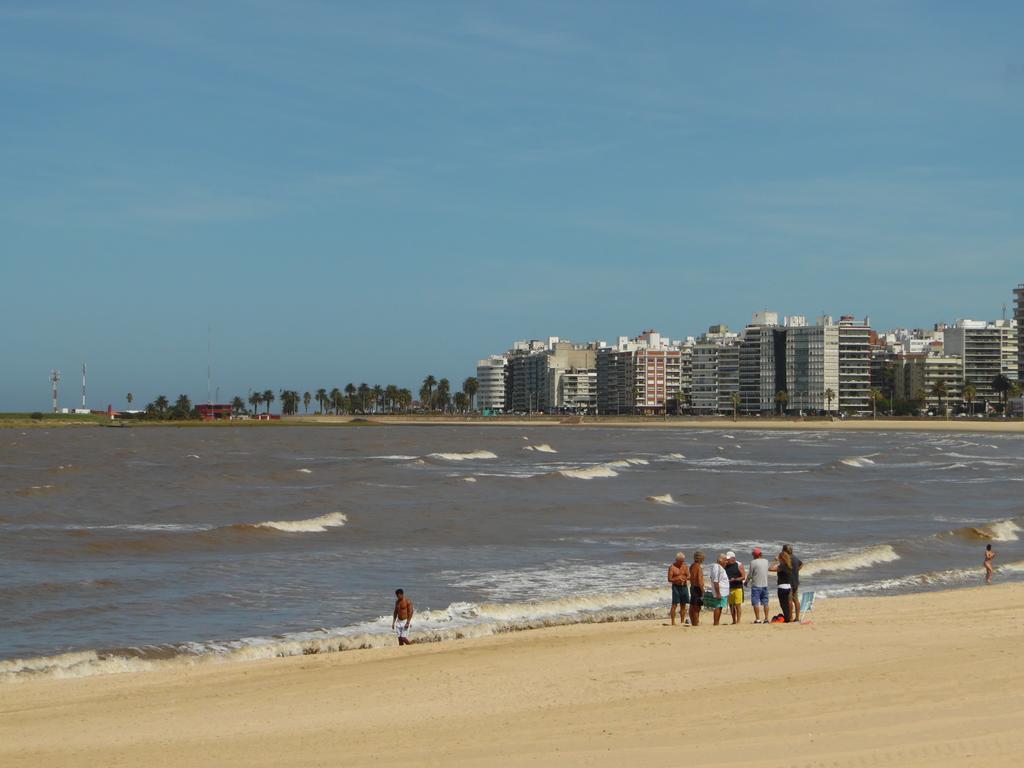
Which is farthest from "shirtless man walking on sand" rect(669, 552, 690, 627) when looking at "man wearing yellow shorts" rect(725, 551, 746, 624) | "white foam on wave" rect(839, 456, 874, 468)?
"white foam on wave" rect(839, 456, 874, 468)

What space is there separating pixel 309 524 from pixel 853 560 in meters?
15.6

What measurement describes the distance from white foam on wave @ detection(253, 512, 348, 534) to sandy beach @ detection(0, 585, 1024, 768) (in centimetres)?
1757

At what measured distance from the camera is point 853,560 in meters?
28.1

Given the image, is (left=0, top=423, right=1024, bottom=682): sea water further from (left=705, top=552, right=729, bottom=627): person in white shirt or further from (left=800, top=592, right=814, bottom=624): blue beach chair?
(left=800, top=592, right=814, bottom=624): blue beach chair

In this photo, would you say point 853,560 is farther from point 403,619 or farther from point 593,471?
point 593,471

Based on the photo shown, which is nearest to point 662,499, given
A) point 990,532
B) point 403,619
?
point 990,532

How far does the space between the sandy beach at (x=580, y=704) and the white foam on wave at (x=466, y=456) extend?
6178 centimetres

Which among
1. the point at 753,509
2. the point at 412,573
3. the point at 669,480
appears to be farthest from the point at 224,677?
the point at 669,480

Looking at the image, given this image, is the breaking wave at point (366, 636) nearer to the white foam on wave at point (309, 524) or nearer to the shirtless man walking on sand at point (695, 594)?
the shirtless man walking on sand at point (695, 594)

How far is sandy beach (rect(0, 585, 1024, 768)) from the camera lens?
10.8 meters

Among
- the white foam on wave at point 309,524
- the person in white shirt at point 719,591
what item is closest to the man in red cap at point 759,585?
the person in white shirt at point 719,591

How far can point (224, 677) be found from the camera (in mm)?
15695

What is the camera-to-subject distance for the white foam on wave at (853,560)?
2689cm

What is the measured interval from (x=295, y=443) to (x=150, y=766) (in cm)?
10456
